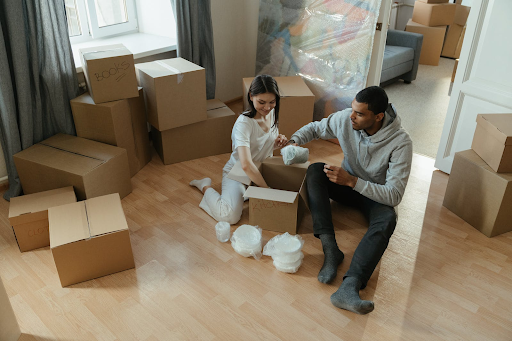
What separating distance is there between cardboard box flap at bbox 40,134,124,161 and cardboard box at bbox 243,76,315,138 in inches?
44.7

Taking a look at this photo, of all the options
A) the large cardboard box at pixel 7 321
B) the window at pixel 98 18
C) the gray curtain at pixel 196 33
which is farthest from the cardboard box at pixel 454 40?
the large cardboard box at pixel 7 321

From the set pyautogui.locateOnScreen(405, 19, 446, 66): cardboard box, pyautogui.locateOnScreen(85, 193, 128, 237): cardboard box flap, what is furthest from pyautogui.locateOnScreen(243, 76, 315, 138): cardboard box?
pyautogui.locateOnScreen(405, 19, 446, 66): cardboard box

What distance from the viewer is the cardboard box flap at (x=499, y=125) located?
2082 millimetres

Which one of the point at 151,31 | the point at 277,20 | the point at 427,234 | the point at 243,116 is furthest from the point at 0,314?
the point at 277,20

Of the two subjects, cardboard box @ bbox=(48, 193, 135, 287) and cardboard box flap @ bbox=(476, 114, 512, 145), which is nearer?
cardboard box @ bbox=(48, 193, 135, 287)

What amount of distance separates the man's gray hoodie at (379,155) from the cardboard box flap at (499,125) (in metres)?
0.47

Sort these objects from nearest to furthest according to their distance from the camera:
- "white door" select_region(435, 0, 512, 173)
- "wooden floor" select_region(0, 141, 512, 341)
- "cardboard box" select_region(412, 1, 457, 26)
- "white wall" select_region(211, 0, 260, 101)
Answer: "wooden floor" select_region(0, 141, 512, 341) → "white door" select_region(435, 0, 512, 173) → "white wall" select_region(211, 0, 260, 101) → "cardboard box" select_region(412, 1, 457, 26)

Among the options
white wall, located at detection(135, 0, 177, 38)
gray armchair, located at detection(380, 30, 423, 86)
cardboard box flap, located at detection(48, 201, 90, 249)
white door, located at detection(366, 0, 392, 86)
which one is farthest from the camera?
gray armchair, located at detection(380, 30, 423, 86)

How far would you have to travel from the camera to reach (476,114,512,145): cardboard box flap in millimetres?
2082

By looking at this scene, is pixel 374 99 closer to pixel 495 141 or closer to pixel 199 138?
pixel 495 141

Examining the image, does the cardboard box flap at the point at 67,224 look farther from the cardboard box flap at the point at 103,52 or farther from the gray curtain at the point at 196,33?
the gray curtain at the point at 196,33

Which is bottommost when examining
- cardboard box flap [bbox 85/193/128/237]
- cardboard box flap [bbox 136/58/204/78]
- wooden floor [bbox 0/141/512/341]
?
wooden floor [bbox 0/141/512/341]

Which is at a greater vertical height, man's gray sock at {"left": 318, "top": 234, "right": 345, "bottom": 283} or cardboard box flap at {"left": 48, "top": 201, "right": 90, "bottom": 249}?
cardboard box flap at {"left": 48, "top": 201, "right": 90, "bottom": 249}

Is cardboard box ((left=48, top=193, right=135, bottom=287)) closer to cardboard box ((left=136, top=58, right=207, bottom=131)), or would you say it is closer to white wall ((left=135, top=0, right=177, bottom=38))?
cardboard box ((left=136, top=58, right=207, bottom=131))
